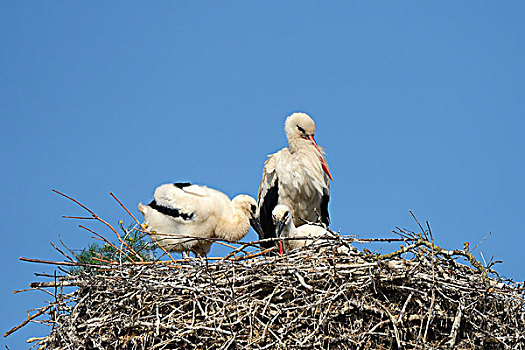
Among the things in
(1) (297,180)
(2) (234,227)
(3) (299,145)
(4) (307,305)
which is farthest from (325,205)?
(4) (307,305)

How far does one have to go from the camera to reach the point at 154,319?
3.26 meters

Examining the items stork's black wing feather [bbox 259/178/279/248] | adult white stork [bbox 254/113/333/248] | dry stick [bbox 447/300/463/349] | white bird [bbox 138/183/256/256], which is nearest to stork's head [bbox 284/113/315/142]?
adult white stork [bbox 254/113/333/248]

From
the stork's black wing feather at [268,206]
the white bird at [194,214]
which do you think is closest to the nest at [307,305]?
the white bird at [194,214]

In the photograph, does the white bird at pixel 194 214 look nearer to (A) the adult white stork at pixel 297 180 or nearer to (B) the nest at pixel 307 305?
(A) the adult white stork at pixel 297 180

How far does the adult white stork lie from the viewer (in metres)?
5.46

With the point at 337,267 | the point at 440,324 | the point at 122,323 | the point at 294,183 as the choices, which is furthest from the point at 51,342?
the point at 294,183

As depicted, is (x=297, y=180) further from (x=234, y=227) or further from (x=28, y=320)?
(x=28, y=320)

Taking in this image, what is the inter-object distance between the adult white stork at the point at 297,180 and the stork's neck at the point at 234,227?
0.11 m

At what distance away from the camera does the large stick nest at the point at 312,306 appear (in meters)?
3.16

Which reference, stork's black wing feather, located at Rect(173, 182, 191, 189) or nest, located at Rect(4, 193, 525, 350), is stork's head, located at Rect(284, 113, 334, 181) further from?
nest, located at Rect(4, 193, 525, 350)

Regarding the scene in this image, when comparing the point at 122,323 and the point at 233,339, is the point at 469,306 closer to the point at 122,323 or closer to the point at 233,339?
the point at 233,339

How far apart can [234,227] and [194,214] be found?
302 mm

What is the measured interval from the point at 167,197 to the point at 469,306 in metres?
2.67

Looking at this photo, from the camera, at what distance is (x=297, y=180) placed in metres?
5.45
